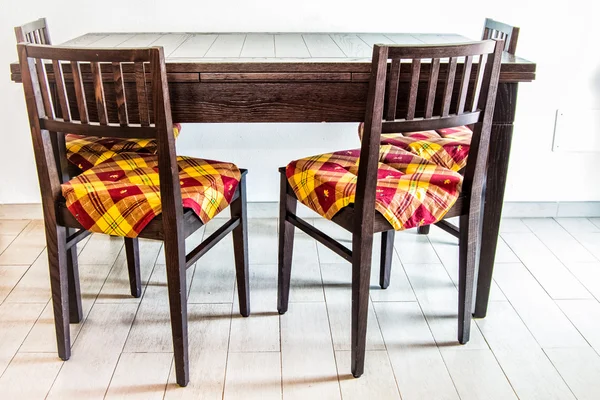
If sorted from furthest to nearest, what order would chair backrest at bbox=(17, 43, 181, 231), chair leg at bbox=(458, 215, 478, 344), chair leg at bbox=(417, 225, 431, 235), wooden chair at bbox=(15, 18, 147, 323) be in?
chair leg at bbox=(417, 225, 431, 235) < wooden chair at bbox=(15, 18, 147, 323) < chair leg at bbox=(458, 215, 478, 344) < chair backrest at bbox=(17, 43, 181, 231)

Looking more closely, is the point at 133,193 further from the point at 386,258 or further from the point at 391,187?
the point at 386,258

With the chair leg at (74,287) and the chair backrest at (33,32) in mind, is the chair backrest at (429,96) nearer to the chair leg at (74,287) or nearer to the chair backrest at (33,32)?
the chair leg at (74,287)

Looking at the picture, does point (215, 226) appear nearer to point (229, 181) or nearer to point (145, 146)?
point (145, 146)

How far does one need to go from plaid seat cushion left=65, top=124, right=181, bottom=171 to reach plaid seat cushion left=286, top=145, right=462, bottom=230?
51cm

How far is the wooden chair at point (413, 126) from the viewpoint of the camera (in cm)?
146

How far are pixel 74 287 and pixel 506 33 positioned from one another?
158 centimetres

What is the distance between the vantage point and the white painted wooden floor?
5.44ft

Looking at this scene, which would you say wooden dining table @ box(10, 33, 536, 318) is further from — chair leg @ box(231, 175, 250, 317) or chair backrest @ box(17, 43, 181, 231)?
chair leg @ box(231, 175, 250, 317)

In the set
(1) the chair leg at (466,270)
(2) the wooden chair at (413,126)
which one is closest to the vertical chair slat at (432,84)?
(2) the wooden chair at (413,126)

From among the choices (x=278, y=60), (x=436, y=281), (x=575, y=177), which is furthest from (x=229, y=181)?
(x=575, y=177)

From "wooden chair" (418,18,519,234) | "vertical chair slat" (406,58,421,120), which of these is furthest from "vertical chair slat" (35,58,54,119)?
"wooden chair" (418,18,519,234)

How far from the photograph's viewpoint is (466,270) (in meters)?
1.77

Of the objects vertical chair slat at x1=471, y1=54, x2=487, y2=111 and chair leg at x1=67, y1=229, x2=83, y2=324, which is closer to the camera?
vertical chair slat at x1=471, y1=54, x2=487, y2=111

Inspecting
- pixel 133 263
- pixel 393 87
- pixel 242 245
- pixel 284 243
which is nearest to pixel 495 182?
pixel 393 87
